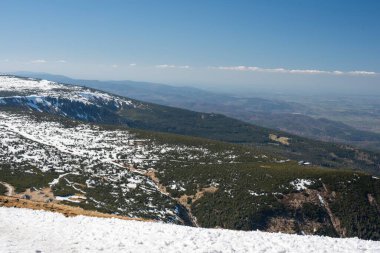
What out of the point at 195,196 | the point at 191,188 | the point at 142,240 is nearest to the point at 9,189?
the point at 195,196

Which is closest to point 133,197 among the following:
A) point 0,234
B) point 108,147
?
point 108,147

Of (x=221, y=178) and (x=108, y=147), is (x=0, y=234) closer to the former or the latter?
(x=221, y=178)

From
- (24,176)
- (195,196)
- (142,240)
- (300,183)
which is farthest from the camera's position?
(300,183)

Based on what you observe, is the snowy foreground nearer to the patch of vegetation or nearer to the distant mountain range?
the distant mountain range

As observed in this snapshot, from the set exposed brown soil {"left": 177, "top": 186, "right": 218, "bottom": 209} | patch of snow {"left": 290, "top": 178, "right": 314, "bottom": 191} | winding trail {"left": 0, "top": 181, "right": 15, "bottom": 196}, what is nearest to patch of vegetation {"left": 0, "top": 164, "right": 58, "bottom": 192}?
winding trail {"left": 0, "top": 181, "right": 15, "bottom": 196}

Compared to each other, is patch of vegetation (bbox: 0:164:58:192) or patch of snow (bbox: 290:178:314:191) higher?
patch of vegetation (bbox: 0:164:58:192)

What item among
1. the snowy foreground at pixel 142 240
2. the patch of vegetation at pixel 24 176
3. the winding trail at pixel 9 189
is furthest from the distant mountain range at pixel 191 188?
the snowy foreground at pixel 142 240

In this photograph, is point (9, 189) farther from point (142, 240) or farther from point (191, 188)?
point (142, 240)

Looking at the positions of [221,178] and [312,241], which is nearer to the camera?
[312,241]

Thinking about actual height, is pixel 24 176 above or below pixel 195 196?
above
